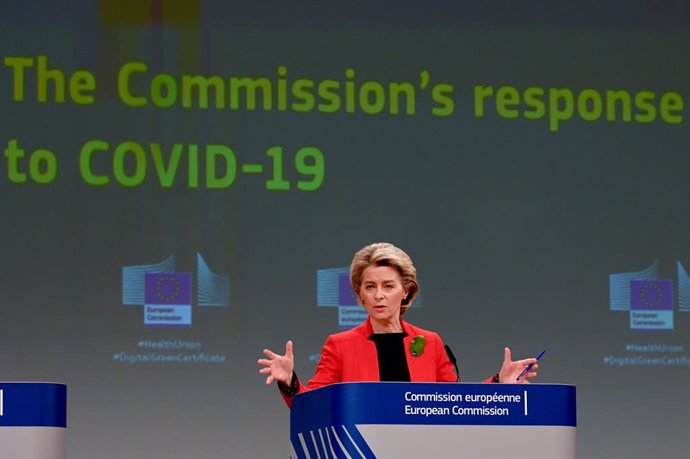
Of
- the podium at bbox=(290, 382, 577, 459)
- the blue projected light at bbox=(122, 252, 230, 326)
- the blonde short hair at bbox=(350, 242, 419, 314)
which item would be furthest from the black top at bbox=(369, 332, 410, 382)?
the blue projected light at bbox=(122, 252, 230, 326)

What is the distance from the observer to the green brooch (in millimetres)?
3668

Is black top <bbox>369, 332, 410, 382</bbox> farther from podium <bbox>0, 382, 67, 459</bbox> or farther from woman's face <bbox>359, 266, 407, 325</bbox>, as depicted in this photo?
podium <bbox>0, 382, 67, 459</bbox>

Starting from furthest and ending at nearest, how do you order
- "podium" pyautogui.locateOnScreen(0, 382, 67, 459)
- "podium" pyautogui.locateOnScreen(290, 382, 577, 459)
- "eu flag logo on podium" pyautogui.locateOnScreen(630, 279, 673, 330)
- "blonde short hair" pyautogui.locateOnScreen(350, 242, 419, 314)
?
"eu flag logo on podium" pyautogui.locateOnScreen(630, 279, 673, 330), "blonde short hair" pyautogui.locateOnScreen(350, 242, 419, 314), "podium" pyautogui.locateOnScreen(0, 382, 67, 459), "podium" pyautogui.locateOnScreen(290, 382, 577, 459)

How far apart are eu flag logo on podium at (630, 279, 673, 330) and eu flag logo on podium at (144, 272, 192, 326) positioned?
96.7 inches

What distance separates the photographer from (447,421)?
293 centimetres

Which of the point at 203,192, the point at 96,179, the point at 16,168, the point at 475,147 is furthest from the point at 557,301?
the point at 16,168

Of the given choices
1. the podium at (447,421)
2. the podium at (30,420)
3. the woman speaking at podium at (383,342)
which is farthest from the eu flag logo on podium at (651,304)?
the podium at (30,420)

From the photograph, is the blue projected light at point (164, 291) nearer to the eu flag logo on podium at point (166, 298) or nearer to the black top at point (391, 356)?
the eu flag logo on podium at point (166, 298)

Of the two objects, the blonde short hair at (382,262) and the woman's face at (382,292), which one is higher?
the blonde short hair at (382,262)

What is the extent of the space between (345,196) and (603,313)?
158 cm

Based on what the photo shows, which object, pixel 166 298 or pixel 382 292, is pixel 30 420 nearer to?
pixel 382 292

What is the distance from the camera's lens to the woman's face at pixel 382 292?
12.1ft

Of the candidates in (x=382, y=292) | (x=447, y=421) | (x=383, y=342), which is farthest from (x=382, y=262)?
(x=447, y=421)

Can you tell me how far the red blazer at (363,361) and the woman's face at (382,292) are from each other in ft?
0.22
